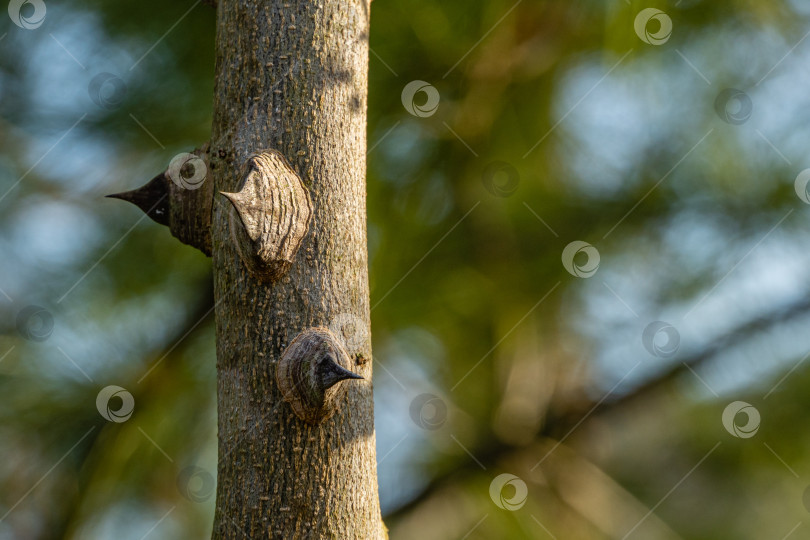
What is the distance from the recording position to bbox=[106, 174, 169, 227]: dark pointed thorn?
30.1 inches

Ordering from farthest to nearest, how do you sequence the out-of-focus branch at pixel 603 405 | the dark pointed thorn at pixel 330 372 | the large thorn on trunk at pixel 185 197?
the out-of-focus branch at pixel 603 405 < the large thorn on trunk at pixel 185 197 < the dark pointed thorn at pixel 330 372

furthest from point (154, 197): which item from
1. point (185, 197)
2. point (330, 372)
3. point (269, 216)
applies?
point (330, 372)

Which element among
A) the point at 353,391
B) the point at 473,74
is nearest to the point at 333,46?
the point at 353,391

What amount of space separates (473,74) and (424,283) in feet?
1.37

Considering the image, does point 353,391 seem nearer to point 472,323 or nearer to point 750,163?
point 472,323

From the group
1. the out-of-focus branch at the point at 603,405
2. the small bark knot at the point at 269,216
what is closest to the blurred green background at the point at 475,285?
the out-of-focus branch at the point at 603,405

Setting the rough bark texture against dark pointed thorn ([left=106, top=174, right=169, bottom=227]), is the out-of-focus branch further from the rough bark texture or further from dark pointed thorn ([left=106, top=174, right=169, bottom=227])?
dark pointed thorn ([left=106, top=174, right=169, bottom=227])

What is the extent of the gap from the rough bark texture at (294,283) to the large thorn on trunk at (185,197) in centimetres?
2

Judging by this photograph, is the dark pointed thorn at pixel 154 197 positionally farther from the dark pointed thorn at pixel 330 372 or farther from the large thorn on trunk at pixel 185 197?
the dark pointed thorn at pixel 330 372

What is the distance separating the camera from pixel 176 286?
1481mm

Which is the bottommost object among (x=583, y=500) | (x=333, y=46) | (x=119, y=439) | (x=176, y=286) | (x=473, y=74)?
(x=119, y=439)

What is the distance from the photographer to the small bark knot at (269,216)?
0.63m

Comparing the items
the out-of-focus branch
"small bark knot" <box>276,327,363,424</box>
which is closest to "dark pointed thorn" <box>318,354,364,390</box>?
"small bark knot" <box>276,327,363,424</box>

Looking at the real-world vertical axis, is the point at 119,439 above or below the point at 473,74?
below
